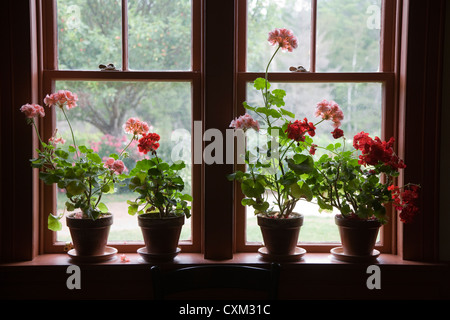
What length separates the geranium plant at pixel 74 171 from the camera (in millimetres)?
2055

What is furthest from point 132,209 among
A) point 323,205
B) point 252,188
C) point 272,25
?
point 272,25

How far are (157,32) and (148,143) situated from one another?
2.04 feet

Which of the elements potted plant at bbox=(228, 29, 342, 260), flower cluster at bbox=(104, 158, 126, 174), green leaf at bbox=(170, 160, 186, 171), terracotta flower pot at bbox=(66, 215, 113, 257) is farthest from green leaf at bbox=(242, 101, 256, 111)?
terracotta flower pot at bbox=(66, 215, 113, 257)

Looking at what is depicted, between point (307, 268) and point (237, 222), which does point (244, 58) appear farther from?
point (307, 268)

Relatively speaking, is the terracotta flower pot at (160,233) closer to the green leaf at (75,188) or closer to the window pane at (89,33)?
the green leaf at (75,188)

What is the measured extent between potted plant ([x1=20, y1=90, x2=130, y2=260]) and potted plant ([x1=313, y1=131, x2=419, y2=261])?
3.32ft

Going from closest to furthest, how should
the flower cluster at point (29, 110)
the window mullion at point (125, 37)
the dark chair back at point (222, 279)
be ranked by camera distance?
the dark chair back at point (222, 279) → the flower cluster at point (29, 110) → the window mullion at point (125, 37)

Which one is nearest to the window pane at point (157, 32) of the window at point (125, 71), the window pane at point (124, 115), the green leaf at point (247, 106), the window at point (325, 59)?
the window at point (125, 71)

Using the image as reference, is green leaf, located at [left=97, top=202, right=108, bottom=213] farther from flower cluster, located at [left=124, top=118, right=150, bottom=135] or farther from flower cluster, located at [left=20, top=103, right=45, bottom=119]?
flower cluster, located at [left=20, top=103, right=45, bottom=119]

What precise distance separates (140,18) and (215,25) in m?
0.42

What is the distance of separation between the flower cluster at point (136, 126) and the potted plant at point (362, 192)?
0.86m

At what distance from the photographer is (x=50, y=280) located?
82.7 inches

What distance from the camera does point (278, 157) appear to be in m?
2.14
